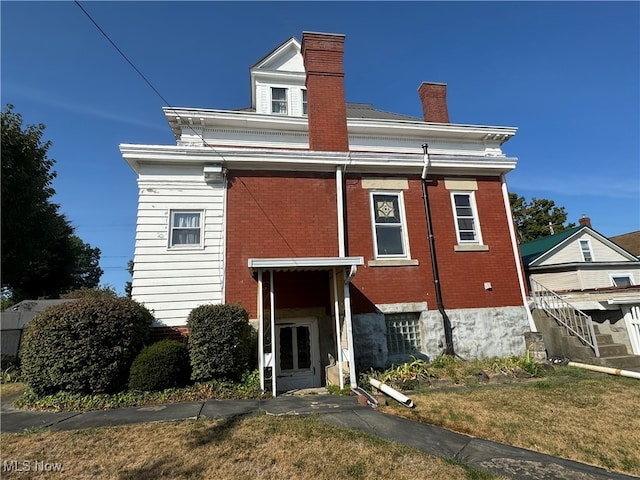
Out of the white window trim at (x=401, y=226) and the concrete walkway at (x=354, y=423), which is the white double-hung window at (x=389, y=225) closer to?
the white window trim at (x=401, y=226)

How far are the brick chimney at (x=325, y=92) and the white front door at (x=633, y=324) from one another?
32.6 ft

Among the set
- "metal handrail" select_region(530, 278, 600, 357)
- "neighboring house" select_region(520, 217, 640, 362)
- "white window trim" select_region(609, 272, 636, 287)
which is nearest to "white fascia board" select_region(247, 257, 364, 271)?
"metal handrail" select_region(530, 278, 600, 357)

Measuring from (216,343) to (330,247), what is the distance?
4.09 meters

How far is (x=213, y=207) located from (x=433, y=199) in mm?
6683

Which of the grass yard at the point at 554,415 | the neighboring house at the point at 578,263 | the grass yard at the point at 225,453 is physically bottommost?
the grass yard at the point at 554,415

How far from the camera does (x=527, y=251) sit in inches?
765

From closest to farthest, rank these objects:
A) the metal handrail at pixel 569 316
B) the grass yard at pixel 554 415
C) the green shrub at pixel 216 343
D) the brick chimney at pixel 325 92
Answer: the grass yard at pixel 554 415 < the green shrub at pixel 216 343 < the metal handrail at pixel 569 316 < the brick chimney at pixel 325 92

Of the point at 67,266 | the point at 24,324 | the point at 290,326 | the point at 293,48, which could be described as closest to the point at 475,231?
the point at 290,326

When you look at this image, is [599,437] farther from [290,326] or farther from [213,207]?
[213,207]

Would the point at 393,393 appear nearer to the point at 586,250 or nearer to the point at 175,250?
the point at 175,250

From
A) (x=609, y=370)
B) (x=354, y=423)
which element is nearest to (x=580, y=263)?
(x=609, y=370)

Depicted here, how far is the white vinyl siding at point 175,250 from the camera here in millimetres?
8656

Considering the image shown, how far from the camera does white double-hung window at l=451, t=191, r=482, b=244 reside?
1089cm

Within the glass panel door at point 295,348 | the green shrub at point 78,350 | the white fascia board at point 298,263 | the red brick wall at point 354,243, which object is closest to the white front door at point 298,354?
the glass panel door at point 295,348
